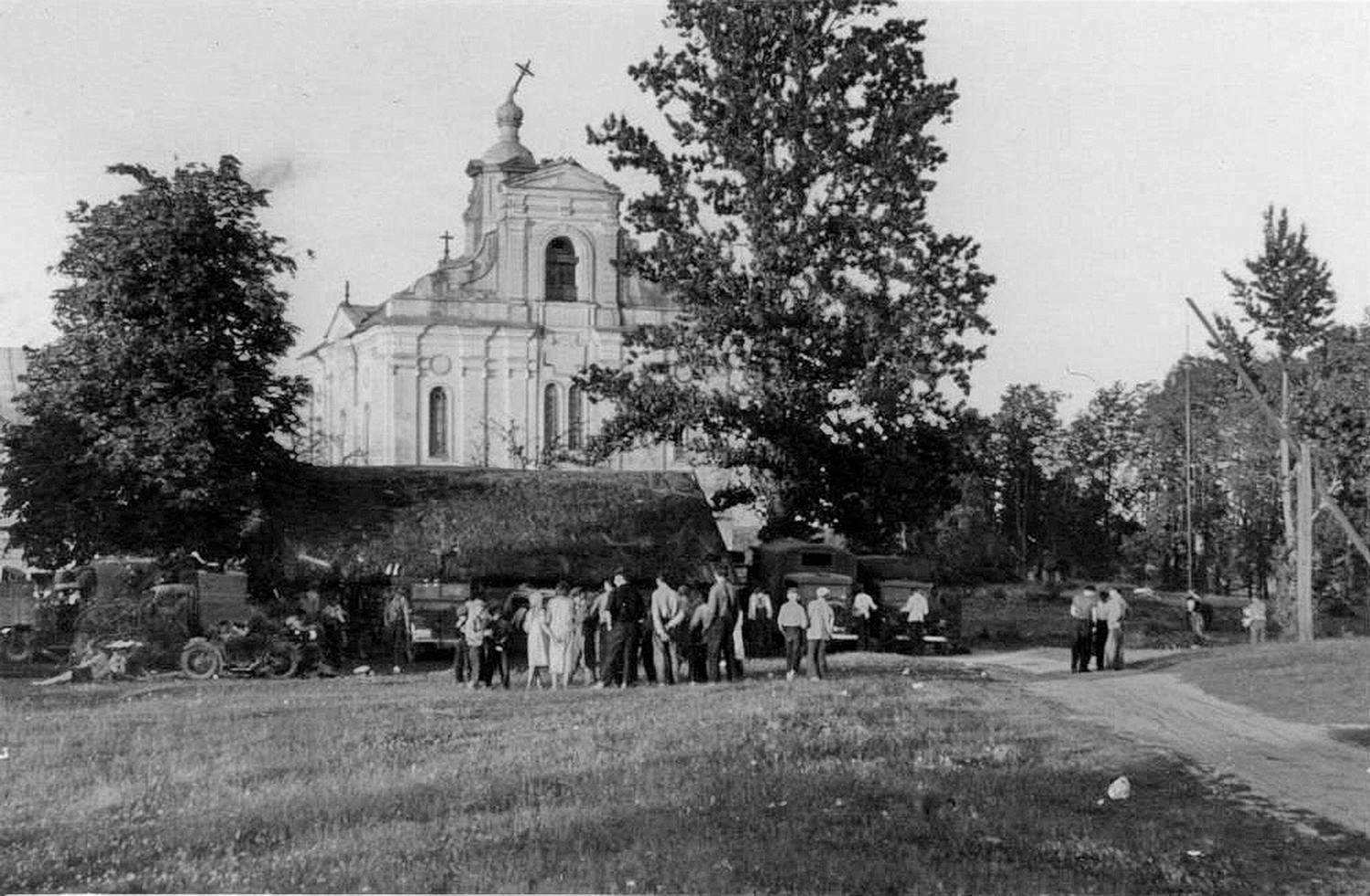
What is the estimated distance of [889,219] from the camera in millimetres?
41844

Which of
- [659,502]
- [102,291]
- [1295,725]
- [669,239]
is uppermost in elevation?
[669,239]

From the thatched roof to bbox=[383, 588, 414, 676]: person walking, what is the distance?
1797 mm

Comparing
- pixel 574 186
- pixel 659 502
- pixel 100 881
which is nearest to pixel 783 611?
pixel 659 502

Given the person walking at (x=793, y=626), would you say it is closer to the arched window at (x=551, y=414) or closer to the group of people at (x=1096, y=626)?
the group of people at (x=1096, y=626)

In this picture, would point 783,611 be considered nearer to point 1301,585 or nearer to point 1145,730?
point 1145,730

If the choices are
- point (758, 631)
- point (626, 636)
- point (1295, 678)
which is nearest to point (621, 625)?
point (626, 636)

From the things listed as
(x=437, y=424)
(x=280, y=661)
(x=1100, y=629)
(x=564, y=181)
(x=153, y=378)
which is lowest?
(x=280, y=661)

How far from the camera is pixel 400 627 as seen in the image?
33.8 metres

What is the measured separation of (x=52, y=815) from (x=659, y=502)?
90.1 feet

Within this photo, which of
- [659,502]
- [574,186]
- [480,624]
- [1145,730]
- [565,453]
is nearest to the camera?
[1145,730]

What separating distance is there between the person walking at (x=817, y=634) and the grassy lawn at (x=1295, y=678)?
5.92 m

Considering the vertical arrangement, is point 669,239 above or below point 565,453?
above

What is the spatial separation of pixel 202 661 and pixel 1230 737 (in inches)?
649

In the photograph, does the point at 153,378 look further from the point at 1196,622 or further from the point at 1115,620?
the point at 1196,622
